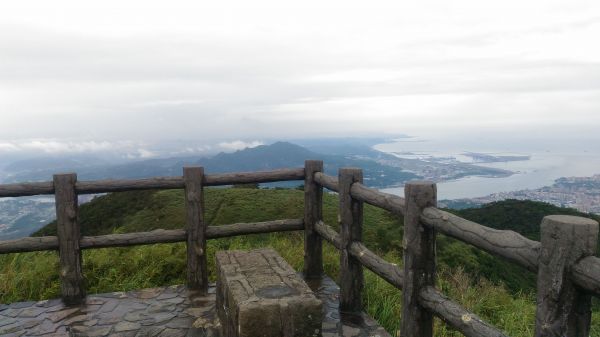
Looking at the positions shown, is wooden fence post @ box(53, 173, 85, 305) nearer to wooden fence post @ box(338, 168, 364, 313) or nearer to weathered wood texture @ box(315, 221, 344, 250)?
weathered wood texture @ box(315, 221, 344, 250)

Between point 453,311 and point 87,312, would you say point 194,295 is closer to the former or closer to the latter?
point 87,312

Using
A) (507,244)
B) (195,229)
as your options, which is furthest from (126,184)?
(507,244)

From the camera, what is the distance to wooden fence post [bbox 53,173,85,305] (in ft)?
18.3

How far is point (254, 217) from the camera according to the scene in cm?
1333

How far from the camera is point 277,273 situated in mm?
4441

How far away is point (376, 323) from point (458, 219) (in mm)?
2252

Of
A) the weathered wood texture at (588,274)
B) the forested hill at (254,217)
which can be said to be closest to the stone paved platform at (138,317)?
the weathered wood texture at (588,274)

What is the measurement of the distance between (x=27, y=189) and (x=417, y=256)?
492cm

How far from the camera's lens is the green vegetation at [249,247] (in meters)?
6.12

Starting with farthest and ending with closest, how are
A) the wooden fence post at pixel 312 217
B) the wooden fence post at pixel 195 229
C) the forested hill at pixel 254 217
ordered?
the forested hill at pixel 254 217 → the wooden fence post at pixel 312 217 → the wooden fence post at pixel 195 229

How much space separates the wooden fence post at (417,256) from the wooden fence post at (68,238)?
14.2 feet

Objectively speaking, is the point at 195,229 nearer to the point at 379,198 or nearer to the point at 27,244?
the point at 27,244

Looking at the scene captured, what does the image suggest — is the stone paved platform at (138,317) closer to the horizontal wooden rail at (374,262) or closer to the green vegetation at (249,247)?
the green vegetation at (249,247)

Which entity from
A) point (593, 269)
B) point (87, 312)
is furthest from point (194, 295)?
point (593, 269)
